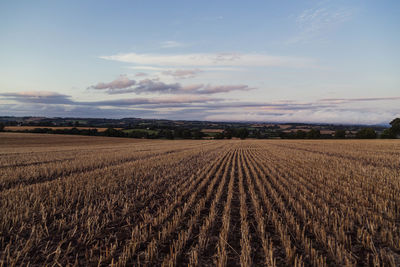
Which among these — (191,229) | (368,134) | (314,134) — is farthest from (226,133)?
(191,229)

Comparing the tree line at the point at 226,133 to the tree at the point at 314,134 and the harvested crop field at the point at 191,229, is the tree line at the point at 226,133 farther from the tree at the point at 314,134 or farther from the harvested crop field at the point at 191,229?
the harvested crop field at the point at 191,229

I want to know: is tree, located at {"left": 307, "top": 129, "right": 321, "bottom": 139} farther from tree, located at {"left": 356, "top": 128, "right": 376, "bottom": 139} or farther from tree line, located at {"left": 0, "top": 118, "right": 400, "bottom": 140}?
tree, located at {"left": 356, "top": 128, "right": 376, "bottom": 139}

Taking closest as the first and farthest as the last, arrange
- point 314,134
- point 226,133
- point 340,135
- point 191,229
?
point 191,229, point 340,135, point 314,134, point 226,133

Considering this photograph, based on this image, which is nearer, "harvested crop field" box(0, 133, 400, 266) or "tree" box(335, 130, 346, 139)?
"harvested crop field" box(0, 133, 400, 266)

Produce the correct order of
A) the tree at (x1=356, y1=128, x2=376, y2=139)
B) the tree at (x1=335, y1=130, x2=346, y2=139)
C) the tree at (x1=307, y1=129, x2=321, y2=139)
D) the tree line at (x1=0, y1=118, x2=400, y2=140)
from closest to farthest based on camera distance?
the tree line at (x1=0, y1=118, x2=400, y2=140), the tree at (x1=356, y1=128, x2=376, y2=139), the tree at (x1=335, y1=130, x2=346, y2=139), the tree at (x1=307, y1=129, x2=321, y2=139)

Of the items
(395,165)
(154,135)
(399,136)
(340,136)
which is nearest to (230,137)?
(154,135)

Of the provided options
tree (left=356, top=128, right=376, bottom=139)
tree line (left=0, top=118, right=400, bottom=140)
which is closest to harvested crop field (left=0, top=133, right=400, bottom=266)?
tree line (left=0, top=118, right=400, bottom=140)

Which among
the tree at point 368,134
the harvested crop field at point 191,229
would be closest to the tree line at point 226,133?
the tree at point 368,134

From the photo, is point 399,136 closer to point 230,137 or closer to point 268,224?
point 230,137

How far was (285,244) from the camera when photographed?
4.17m

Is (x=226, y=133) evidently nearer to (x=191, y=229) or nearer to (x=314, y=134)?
(x=314, y=134)

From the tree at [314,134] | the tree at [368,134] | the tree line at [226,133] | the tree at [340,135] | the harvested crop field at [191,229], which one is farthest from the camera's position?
the tree at [314,134]

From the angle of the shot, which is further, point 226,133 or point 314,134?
point 226,133

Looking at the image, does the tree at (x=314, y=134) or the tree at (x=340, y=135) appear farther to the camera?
the tree at (x=314, y=134)
